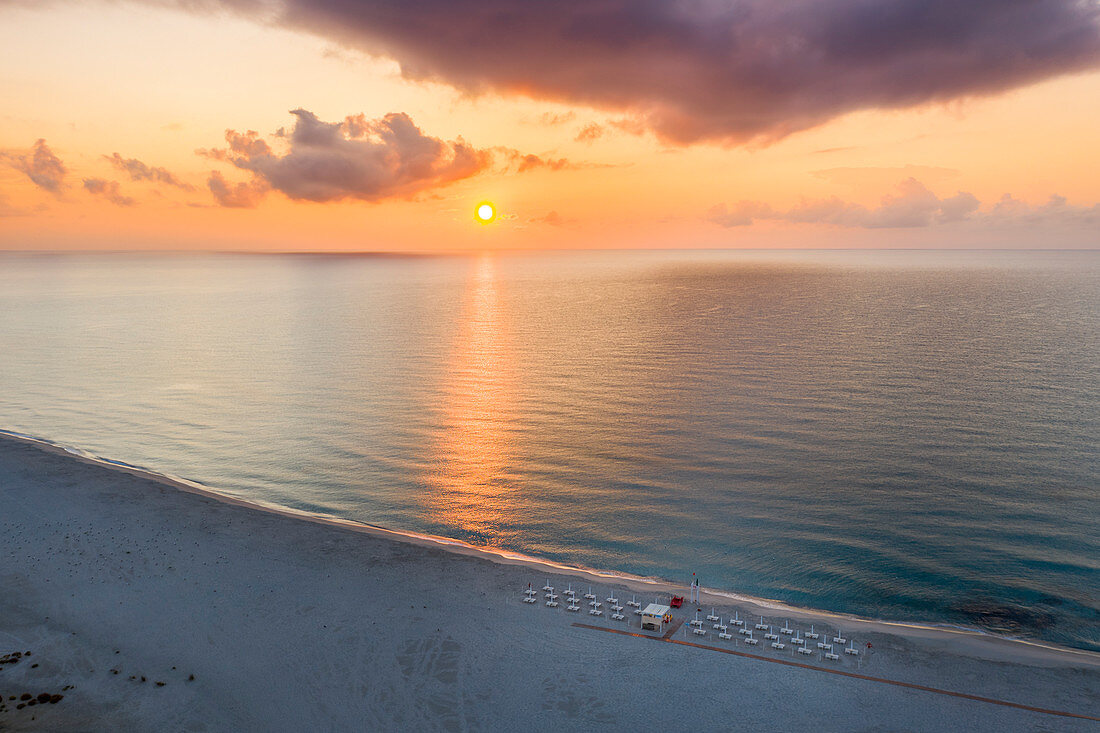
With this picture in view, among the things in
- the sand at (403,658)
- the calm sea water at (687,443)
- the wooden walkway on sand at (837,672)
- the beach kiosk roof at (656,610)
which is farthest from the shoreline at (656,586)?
the wooden walkway on sand at (837,672)

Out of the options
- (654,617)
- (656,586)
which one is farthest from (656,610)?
(656,586)

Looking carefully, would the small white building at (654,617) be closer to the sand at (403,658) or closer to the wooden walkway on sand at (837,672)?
the wooden walkway on sand at (837,672)

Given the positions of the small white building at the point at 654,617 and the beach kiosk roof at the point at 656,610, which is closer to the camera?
the small white building at the point at 654,617

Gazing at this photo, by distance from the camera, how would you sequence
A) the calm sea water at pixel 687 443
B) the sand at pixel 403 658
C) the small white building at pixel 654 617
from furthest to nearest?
the calm sea water at pixel 687 443 < the small white building at pixel 654 617 < the sand at pixel 403 658

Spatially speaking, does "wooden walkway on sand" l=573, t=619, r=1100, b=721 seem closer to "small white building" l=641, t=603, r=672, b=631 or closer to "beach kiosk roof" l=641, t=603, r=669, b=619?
"small white building" l=641, t=603, r=672, b=631

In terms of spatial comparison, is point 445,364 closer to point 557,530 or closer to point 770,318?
point 557,530

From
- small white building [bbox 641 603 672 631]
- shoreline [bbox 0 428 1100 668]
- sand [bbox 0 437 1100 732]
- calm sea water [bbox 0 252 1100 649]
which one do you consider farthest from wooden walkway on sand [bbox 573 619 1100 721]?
calm sea water [bbox 0 252 1100 649]

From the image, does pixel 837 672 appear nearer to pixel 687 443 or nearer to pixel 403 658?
pixel 403 658
